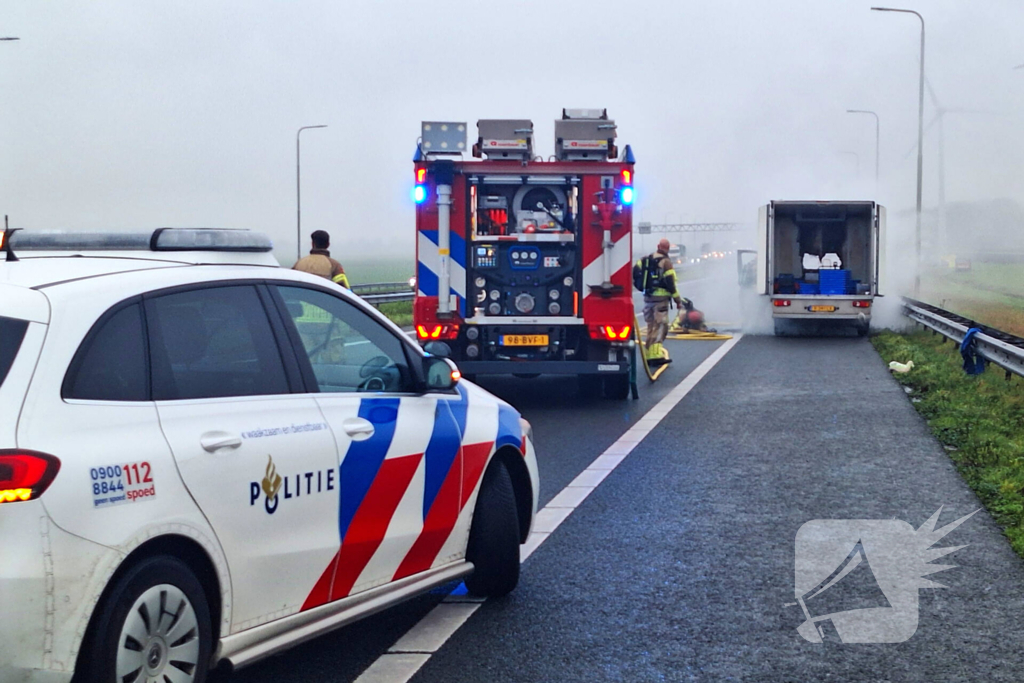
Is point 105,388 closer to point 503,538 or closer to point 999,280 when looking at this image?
point 503,538

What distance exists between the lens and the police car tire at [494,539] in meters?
6.02

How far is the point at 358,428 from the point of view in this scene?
5.06 meters

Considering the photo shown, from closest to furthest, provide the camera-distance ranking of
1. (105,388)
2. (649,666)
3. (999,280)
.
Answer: (105,388) < (649,666) < (999,280)

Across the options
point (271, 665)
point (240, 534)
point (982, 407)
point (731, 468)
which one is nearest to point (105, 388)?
point (240, 534)

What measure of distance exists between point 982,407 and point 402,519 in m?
9.33

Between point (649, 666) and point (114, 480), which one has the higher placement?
point (114, 480)

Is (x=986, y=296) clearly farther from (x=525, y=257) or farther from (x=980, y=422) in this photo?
(x=980, y=422)

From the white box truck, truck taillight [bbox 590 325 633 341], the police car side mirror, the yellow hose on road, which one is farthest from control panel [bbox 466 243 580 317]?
the white box truck

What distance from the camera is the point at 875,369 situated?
1878 cm

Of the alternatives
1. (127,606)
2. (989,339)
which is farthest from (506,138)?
(127,606)

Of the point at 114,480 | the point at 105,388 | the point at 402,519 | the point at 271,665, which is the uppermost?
the point at 105,388

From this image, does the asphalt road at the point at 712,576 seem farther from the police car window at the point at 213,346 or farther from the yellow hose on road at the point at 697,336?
the yellow hose on road at the point at 697,336

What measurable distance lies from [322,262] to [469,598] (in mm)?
8820

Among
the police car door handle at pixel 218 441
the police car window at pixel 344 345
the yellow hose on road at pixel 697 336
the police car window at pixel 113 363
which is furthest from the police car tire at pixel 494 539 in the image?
the yellow hose on road at pixel 697 336
